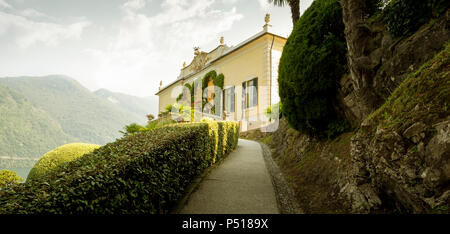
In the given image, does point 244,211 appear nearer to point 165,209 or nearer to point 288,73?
point 165,209

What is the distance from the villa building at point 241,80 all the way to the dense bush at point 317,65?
911cm

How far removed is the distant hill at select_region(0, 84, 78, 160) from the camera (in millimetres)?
25414

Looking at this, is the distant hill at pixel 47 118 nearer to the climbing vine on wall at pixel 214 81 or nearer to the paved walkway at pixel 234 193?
the climbing vine on wall at pixel 214 81

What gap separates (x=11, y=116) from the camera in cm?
3391

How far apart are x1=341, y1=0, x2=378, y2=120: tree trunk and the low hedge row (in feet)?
12.0

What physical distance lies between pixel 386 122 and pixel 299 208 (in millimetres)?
2212

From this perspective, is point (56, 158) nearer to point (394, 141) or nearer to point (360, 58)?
point (394, 141)

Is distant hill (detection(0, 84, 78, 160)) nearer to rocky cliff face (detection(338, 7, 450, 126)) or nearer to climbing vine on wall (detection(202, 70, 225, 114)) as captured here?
climbing vine on wall (detection(202, 70, 225, 114))

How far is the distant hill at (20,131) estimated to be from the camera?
25.4 meters

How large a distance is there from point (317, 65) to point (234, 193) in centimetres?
374

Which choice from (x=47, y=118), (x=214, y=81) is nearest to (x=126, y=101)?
(x=47, y=118)

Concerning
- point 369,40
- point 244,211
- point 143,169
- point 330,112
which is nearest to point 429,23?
point 369,40

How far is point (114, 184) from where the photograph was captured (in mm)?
2092

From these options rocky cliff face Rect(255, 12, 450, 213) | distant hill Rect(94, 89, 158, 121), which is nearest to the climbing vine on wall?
rocky cliff face Rect(255, 12, 450, 213)
